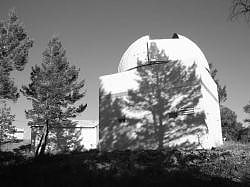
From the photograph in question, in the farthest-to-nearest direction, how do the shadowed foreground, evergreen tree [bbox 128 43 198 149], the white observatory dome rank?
the white observatory dome, evergreen tree [bbox 128 43 198 149], the shadowed foreground

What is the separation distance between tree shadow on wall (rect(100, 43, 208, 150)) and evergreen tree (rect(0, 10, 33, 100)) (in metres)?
7.61

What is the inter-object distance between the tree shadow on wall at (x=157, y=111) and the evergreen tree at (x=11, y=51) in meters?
7.61

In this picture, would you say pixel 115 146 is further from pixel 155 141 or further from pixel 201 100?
pixel 201 100

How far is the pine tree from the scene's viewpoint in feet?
67.2

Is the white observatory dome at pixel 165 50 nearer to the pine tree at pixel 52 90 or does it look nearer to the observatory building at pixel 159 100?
the observatory building at pixel 159 100

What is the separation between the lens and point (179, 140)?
14.6 metres

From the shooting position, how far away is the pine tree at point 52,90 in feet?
67.2

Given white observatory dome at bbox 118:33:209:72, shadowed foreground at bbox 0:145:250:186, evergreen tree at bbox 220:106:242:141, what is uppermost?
white observatory dome at bbox 118:33:209:72

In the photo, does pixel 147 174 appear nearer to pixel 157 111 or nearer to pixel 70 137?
pixel 157 111

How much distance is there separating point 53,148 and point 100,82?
1073cm

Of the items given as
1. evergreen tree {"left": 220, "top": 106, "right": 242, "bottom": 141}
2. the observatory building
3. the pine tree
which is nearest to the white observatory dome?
the observatory building

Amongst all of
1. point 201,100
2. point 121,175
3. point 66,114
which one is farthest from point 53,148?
point 121,175

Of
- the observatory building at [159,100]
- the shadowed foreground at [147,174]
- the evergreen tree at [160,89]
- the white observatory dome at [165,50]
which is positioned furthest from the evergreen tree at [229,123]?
the shadowed foreground at [147,174]

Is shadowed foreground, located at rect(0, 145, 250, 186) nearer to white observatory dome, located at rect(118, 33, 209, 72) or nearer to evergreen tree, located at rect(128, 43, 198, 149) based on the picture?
evergreen tree, located at rect(128, 43, 198, 149)
